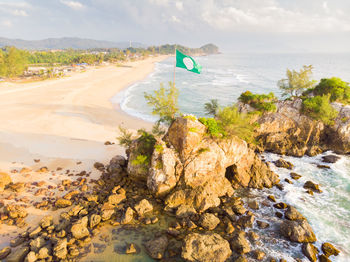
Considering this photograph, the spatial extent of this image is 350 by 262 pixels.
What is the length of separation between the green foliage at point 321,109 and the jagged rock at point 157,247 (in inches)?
1233

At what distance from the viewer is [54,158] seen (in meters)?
27.3

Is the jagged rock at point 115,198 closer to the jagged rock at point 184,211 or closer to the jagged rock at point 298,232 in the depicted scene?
the jagged rock at point 184,211

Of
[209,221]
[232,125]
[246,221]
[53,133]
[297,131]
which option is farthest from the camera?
[53,133]

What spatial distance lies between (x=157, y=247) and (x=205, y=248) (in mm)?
3728

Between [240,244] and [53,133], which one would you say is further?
[53,133]

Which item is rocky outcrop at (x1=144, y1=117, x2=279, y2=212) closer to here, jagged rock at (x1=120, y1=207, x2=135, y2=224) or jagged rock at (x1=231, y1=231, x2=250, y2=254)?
jagged rock at (x1=120, y1=207, x2=135, y2=224)

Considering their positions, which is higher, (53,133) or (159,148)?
(159,148)

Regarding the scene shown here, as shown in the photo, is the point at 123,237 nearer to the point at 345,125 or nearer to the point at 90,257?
the point at 90,257

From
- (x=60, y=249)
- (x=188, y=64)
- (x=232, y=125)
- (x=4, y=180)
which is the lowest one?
(x=60, y=249)

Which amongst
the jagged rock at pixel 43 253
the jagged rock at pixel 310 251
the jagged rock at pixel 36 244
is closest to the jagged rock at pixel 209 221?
the jagged rock at pixel 310 251

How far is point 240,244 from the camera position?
15.6 m

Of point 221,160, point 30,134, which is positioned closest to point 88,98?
point 30,134

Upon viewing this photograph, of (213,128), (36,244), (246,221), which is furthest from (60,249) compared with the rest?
(213,128)

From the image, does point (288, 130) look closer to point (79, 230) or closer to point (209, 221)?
point (209, 221)
